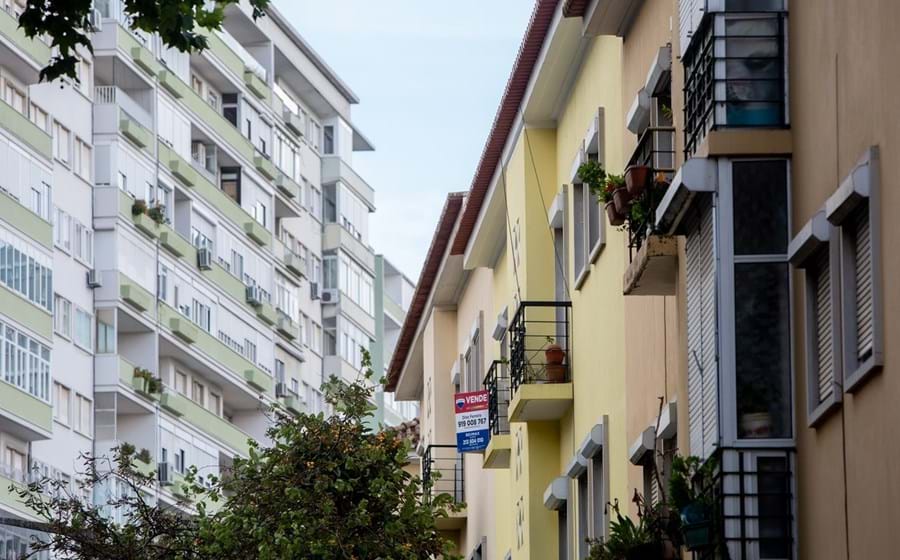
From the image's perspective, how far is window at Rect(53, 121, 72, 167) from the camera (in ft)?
234

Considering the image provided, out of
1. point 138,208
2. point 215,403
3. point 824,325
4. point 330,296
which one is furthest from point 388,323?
point 824,325

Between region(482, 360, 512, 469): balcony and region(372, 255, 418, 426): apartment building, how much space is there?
77177mm

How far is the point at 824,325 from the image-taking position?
14.1 metres

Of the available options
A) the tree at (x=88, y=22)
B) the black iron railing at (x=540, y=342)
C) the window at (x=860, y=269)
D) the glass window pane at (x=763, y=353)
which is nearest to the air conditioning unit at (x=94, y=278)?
the black iron railing at (x=540, y=342)

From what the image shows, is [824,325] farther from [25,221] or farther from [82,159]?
[82,159]

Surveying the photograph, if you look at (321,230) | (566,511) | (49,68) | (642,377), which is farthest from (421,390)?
(321,230)

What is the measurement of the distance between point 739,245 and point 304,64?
83.8 metres

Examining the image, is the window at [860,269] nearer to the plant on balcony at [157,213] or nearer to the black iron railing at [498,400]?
the black iron railing at [498,400]

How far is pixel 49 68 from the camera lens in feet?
55.1

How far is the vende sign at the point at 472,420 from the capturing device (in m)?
33.0

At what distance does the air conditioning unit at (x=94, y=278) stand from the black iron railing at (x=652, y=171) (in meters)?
54.6

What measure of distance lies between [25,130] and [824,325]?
2189 inches

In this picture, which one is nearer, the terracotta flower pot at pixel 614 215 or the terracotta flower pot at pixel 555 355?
the terracotta flower pot at pixel 614 215

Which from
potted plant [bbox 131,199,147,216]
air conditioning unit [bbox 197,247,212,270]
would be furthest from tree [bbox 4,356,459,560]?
air conditioning unit [bbox 197,247,212,270]
